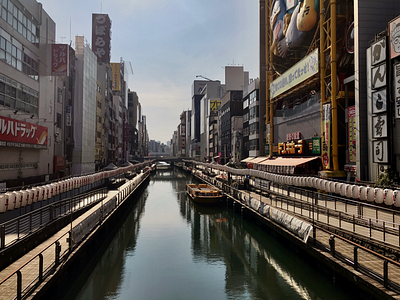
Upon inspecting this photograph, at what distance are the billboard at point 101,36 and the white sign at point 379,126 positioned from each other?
7626 centimetres

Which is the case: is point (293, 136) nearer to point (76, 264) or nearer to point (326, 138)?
point (326, 138)

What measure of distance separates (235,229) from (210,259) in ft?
31.0

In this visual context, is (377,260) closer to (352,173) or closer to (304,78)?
(352,173)

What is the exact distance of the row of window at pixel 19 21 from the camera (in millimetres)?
29631

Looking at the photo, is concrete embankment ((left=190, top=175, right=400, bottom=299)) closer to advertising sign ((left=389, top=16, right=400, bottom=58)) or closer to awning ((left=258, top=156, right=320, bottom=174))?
awning ((left=258, top=156, right=320, bottom=174))

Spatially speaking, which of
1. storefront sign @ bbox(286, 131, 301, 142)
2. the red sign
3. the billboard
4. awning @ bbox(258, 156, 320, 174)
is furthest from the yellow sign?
storefront sign @ bbox(286, 131, 301, 142)

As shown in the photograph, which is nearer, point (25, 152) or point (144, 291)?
point (144, 291)

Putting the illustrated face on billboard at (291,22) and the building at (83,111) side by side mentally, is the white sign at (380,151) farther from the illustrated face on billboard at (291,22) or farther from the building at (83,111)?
the building at (83,111)

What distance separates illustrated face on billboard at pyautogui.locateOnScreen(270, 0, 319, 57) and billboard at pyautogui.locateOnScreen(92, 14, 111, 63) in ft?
159

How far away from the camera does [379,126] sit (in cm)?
2325

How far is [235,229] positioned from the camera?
3136cm

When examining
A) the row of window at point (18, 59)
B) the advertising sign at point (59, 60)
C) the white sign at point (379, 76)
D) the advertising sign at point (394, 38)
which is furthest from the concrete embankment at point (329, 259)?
the advertising sign at point (59, 60)

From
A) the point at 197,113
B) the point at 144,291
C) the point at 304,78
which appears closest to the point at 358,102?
the point at 304,78

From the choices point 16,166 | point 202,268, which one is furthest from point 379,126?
point 16,166
